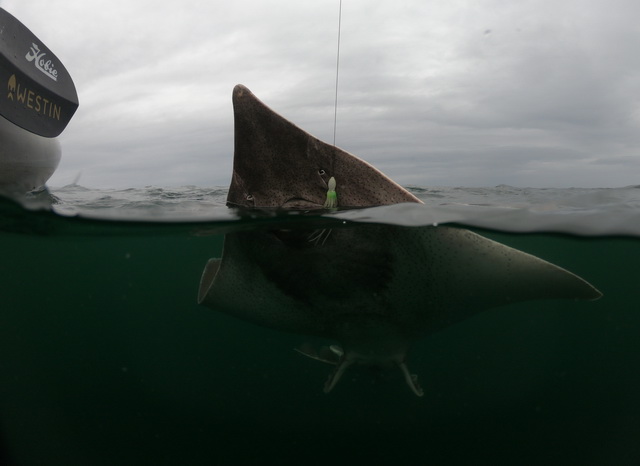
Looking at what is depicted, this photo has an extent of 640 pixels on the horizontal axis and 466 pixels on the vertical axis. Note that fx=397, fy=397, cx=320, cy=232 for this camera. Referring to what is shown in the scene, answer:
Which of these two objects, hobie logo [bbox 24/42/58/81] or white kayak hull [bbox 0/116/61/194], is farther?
hobie logo [bbox 24/42/58/81]

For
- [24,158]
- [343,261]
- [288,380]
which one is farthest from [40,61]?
[288,380]

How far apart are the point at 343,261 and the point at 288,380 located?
502 centimetres

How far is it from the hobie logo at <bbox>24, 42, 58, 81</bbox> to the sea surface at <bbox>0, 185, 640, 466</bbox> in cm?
181

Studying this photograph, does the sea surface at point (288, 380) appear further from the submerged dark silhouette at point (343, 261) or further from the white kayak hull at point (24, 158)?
the submerged dark silhouette at point (343, 261)

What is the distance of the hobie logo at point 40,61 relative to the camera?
5.51 metres

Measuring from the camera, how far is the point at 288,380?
24.4 ft

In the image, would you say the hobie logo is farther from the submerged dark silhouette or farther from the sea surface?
the submerged dark silhouette

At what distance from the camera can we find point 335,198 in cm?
292

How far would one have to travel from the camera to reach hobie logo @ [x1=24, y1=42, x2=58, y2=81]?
551cm

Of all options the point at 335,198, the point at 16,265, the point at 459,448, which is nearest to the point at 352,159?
the point at 335,198

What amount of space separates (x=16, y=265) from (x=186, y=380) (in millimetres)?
4083

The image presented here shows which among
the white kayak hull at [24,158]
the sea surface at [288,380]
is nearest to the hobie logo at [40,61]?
the white kayak hull at [24,158]

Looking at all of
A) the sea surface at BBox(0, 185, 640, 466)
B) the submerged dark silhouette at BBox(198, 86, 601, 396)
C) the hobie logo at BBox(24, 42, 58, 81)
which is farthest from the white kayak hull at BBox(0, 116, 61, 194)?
the submerged dark silhouette at BBox(198, 86, 601, 396)

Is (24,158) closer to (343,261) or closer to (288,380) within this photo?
(343,261)
